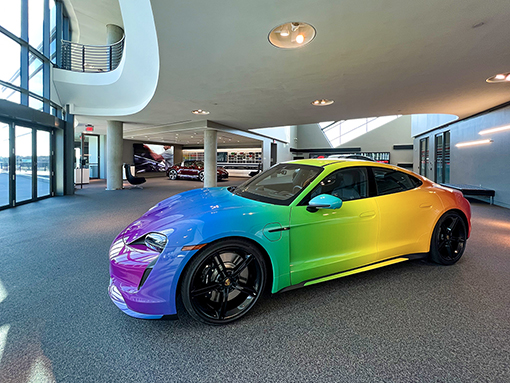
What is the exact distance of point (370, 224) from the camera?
2.42m

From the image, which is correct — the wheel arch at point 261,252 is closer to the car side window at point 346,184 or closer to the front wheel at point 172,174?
the car side window at point 346,184

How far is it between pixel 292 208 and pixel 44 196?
9.76 meters

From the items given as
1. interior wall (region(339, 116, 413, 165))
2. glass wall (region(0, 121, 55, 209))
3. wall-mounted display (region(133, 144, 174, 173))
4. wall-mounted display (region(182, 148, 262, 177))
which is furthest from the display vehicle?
interior wall (region(339, 116, 413, 165))

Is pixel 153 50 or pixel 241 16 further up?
pixel 153 50

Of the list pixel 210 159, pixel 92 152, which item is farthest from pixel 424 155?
pixel 92 152

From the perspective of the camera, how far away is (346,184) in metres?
2.52

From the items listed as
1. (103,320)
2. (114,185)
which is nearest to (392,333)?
(103,320)

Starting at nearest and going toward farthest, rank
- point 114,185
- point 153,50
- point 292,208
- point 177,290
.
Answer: point 177,290, point 292,208, point 153,50, point 114,185

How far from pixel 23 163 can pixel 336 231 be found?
351 inches

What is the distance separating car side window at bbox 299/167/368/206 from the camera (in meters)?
2.38

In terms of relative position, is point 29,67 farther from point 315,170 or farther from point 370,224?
point 370,224

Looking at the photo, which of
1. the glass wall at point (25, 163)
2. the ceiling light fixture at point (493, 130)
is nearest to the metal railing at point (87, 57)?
the glass wall at point (25, 163)

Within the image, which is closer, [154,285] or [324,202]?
→ [154,285]

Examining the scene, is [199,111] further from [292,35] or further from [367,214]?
[367,214]
